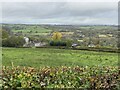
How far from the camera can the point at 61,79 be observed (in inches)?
256

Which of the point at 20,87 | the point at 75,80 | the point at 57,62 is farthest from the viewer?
the point at 57,62

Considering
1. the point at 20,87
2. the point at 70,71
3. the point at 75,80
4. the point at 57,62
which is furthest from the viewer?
the point at 57,62

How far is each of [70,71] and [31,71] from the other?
1.01 metres

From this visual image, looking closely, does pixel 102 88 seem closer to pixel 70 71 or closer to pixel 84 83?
pixel 84 83

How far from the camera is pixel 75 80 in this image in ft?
21.4

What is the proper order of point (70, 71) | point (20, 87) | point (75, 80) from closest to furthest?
1. point (20, 87)
2. point (75, 80)
3. point (70, 71)

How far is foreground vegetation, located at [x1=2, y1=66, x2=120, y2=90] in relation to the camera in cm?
621

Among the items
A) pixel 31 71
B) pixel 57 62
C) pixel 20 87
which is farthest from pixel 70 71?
pixel 57 62

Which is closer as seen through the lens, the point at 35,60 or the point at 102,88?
the point at 102,88

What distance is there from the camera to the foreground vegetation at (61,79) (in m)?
6.21

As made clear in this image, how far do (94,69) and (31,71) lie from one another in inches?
67.9

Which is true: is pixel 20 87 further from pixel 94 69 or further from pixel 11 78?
pixel 94 69

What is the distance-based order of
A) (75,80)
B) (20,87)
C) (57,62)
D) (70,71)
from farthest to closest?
(57,62) < (70,71) < (75,80) < (20,87)

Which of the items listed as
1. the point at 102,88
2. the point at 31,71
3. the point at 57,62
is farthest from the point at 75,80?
the point at 57,62
